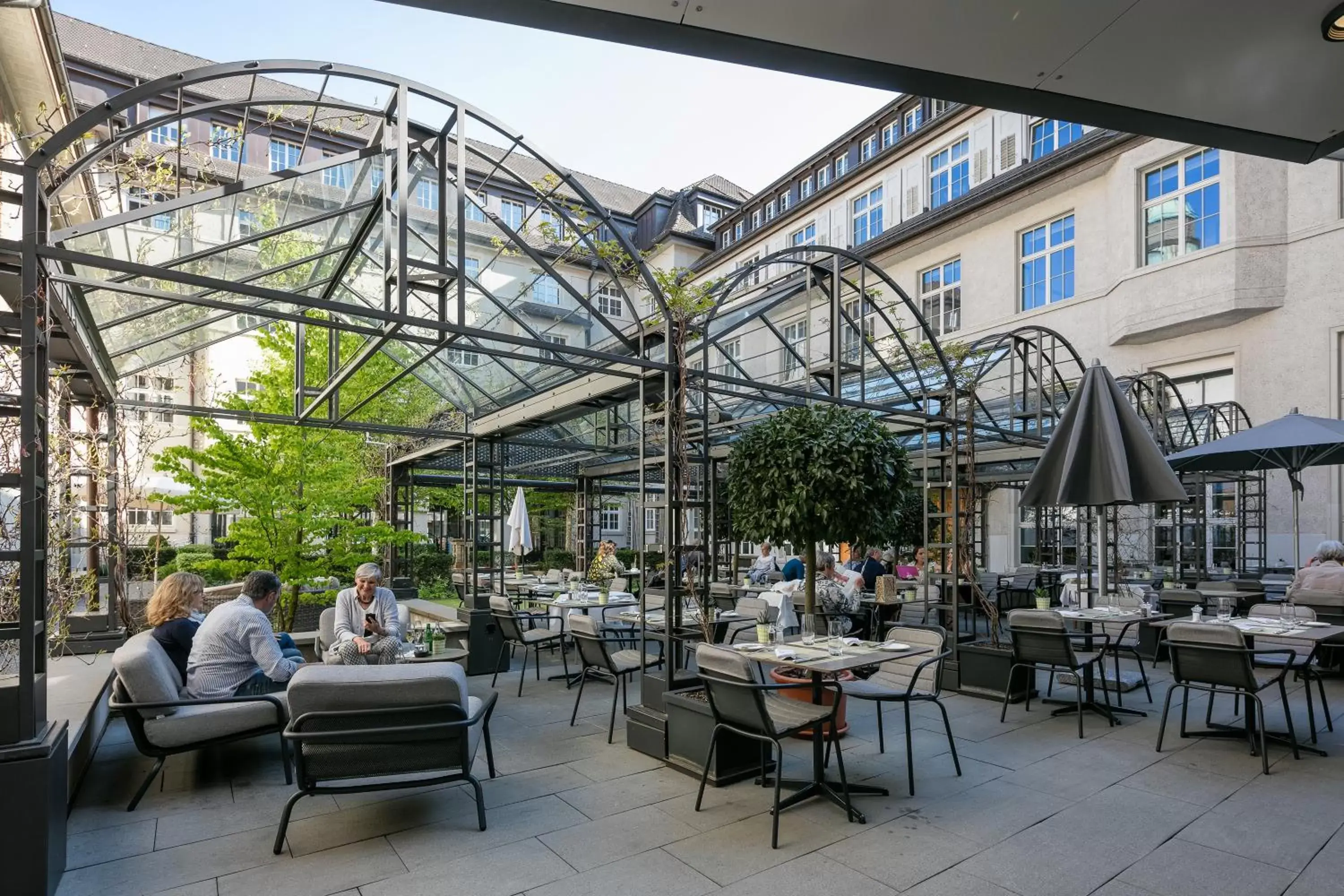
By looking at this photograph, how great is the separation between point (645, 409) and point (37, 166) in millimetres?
3727

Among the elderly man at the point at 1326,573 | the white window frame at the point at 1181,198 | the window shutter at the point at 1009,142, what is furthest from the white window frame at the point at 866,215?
the elderly man at the point at 1326,573

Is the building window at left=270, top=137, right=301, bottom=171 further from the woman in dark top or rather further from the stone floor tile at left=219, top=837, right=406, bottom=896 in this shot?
the stone floor tile at left=219, top=837, right=406, bottom=896

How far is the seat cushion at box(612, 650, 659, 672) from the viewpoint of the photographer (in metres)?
5.84

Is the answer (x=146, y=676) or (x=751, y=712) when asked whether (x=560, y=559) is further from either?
(x=751, y=712)

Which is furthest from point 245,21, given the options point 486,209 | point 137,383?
point 137,383

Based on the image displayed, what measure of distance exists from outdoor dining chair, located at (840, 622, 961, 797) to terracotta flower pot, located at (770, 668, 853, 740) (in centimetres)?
26

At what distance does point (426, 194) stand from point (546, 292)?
127 cm

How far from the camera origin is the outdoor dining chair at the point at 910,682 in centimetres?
463

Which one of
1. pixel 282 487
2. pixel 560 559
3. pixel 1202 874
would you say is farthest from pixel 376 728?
pixel 560 559

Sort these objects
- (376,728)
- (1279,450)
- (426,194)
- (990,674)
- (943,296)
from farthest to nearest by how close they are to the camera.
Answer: (943,296) → (1279,450) → (990,674) → (426,194) → (376,728)

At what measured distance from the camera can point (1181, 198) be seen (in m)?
15.1

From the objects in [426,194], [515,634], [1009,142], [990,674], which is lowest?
[990,674]

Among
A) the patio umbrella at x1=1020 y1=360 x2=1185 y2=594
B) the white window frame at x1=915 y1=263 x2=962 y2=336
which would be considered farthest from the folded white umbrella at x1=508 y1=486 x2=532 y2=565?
the white window frame at x1=915 y1=263 x2=962 y2=336

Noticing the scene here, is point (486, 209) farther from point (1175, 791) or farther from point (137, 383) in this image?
point (137, 383)
